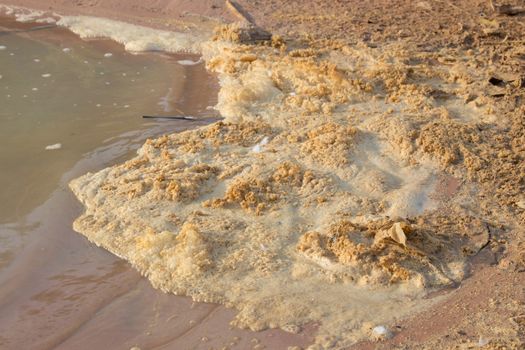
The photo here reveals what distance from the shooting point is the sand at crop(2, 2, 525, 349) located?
302 centimetres

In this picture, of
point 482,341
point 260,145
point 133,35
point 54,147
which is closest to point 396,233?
point 482,341

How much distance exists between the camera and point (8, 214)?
386 cm

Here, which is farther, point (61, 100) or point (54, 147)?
point (61, 100)

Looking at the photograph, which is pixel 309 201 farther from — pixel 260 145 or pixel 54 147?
pixel 54 147

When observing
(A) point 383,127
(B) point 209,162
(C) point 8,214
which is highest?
(A) point 383,127

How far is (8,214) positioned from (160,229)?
105 centimetres

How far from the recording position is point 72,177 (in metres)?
4.20

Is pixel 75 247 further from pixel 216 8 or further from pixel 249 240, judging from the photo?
pixel 216 8

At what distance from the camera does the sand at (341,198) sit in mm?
3016

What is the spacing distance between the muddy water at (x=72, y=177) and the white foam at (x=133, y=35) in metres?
0.18

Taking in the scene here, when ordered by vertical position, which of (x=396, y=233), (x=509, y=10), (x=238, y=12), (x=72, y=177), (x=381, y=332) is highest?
(x=509, y=10)

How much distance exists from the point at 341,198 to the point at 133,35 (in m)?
3.96

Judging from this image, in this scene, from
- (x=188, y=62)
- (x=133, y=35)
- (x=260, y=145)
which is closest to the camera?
(x=260, y=145)

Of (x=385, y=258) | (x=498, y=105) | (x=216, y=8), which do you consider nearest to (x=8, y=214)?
(x=385, y=258)
